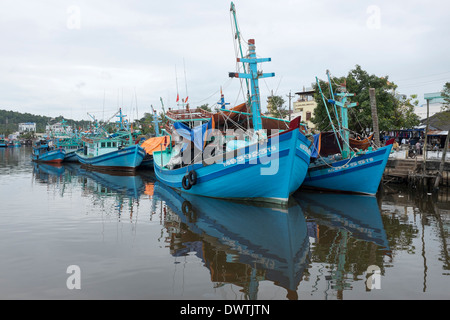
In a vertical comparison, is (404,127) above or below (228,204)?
above

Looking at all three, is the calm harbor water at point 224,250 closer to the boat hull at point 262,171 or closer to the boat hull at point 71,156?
the boat hull at point 262,171

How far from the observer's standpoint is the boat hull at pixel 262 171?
14633 millimetres

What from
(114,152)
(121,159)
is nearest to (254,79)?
(121,159)

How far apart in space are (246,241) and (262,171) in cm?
468

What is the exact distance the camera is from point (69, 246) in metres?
10.4

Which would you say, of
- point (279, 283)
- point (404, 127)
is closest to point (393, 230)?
point (279, 283)

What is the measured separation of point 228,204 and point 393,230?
721 centimetres

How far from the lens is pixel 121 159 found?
3547 cm

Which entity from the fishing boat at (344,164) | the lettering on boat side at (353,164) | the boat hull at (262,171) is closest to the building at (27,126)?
the fishing boat at (344,164)

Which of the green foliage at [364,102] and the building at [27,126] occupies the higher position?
the building at [27,126]

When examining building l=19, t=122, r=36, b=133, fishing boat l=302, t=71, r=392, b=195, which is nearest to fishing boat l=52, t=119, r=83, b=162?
fishing boat l=302, t=71, r=392, b=195
